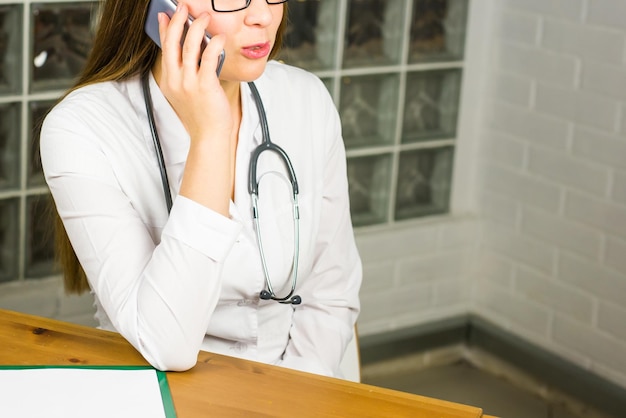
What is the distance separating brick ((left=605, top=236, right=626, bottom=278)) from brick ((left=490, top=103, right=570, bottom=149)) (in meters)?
0.33

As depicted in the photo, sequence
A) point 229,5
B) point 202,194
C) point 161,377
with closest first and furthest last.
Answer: point 161,377 → point 202,194 → point 229,5

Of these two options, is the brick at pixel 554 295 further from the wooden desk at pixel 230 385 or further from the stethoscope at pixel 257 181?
the wooden desk at pixel 230 385

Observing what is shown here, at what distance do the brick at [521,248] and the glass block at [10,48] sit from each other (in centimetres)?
163

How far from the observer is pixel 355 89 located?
315 cm

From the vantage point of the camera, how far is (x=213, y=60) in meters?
1.58

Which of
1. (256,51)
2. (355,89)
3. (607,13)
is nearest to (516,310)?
(355,89)

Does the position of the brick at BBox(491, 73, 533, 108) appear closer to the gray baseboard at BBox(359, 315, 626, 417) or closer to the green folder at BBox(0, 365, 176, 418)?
the gray baseboard at BBox(359, 315, 626, 417)

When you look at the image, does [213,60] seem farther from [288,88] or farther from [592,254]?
[592,254]

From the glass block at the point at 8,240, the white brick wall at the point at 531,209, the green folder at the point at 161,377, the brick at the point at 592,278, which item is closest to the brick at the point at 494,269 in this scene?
the white brick wall at the point at 531,209

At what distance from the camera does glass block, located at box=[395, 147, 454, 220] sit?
11.0 ft

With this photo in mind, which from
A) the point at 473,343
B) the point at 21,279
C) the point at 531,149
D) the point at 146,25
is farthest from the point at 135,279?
the point at 473,343

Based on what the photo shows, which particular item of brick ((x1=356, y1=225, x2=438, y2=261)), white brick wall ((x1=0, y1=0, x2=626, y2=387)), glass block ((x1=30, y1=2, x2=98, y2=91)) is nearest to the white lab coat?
glass block ((x1=30, y1=2, x2=98, y2=91))

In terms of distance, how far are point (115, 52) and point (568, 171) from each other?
171cm

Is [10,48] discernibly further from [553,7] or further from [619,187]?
[619,187]
